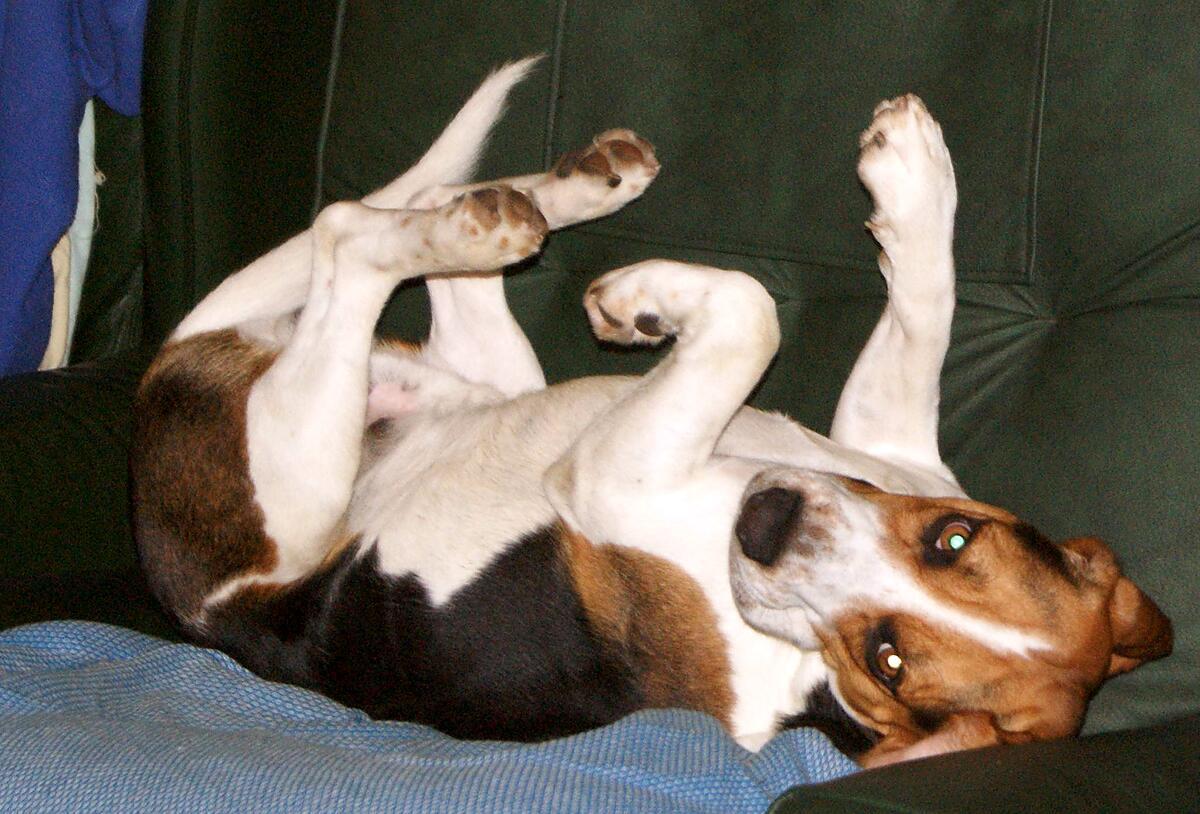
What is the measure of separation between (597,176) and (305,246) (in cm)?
71

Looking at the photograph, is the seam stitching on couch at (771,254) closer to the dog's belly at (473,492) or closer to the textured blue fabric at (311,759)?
the dog's belly at (473,492)

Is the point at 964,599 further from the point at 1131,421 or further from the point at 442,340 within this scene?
the point at 442,340

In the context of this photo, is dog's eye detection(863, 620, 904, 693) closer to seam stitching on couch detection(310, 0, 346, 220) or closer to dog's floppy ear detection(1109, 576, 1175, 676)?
dog's floppy ear detection(1109, 576, 1175, 676)

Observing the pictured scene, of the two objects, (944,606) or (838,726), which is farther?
(838,726)

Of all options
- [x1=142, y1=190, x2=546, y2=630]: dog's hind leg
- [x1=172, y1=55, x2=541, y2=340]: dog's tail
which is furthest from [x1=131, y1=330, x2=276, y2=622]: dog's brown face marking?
[x1=172, y1=55, x2=541, y2=340]: dog's tail

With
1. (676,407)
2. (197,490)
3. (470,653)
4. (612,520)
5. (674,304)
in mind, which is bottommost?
(470,653)

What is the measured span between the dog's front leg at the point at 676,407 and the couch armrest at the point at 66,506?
1.17 meters

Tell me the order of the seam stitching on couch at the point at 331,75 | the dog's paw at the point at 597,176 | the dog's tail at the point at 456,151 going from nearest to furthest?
the dog's paw at the point at 597,176, the dog's tail at the point at 456,151, the seam stitching on couch at the point at 331,75

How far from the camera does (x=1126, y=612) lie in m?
2.18

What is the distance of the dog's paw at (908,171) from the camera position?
2512 millimetres

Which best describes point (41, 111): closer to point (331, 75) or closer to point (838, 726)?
point (331, 75)

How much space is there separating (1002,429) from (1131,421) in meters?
0.30

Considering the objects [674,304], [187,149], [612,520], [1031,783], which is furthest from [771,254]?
[187,149]

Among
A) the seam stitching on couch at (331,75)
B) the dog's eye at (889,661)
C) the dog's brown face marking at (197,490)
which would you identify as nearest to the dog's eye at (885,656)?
the dog's eye at (889,661)
